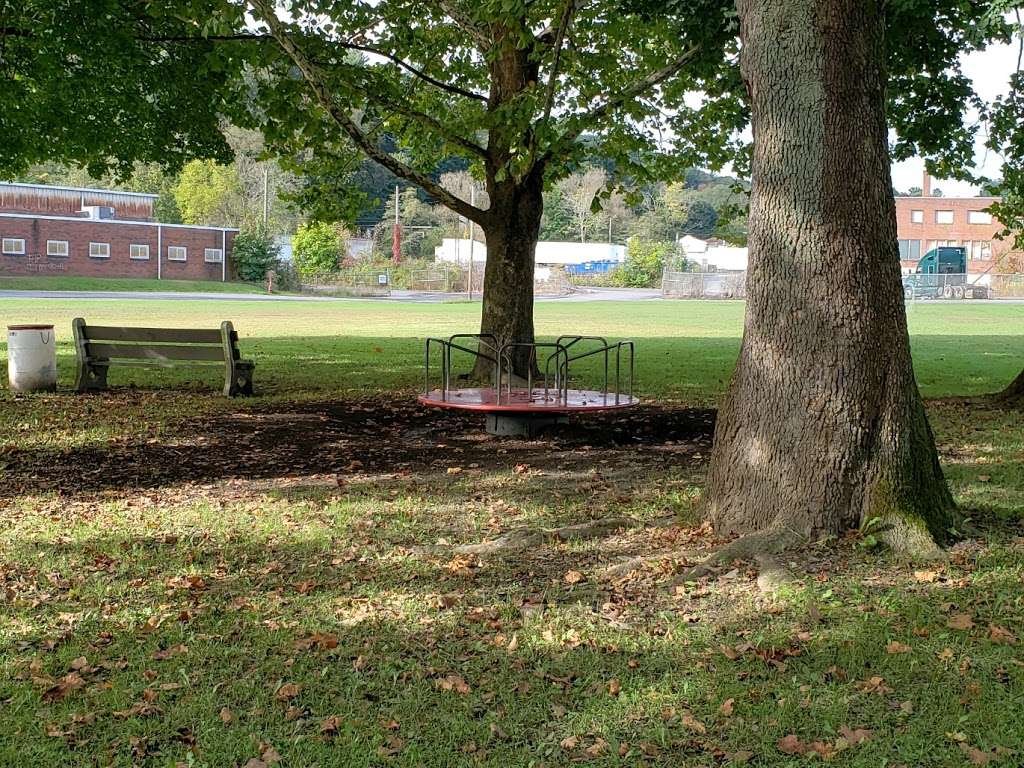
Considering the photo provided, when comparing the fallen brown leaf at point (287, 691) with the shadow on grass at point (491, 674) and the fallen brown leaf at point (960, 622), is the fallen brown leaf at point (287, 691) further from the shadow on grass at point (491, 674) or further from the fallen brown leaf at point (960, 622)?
the fallen brown leaf at point (960, 622)

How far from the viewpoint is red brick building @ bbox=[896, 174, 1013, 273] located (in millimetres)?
89812

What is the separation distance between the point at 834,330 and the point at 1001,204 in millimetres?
12642

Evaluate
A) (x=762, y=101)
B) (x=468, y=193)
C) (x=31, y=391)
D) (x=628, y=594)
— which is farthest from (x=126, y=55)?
(x=468, y=193)

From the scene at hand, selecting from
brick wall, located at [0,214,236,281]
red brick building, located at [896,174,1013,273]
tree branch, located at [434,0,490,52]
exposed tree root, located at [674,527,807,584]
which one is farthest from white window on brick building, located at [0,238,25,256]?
exposed tree root, located at [674,527,807,584]

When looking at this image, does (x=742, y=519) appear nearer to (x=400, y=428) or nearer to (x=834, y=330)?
(x=834, y=330)

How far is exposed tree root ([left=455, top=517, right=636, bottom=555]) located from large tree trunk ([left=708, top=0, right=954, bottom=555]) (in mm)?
891

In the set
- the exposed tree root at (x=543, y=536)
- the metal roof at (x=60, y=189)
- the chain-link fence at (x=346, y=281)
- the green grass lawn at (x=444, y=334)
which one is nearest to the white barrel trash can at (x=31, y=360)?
the green grass lawn at (x=444, y=334)

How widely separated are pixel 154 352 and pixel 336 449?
4.55 metres

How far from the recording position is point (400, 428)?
478 inches

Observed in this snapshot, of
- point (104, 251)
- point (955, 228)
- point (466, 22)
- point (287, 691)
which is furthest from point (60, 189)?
point (287, 691)

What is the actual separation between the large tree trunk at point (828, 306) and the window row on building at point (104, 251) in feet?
208

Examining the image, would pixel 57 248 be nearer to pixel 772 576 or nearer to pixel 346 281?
pixel 346 281

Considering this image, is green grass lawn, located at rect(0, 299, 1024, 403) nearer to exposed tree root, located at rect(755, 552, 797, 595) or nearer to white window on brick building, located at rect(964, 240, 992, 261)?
exposed tree root, located at rect(755, 552, 797, 595)

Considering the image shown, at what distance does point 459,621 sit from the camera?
555 cm
